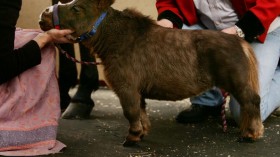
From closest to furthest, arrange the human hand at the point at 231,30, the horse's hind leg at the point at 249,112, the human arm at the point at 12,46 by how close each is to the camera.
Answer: the human arm at the point at 12,46, the horse's hind leg at the point at 249,112, the human hand at the point at 231,30

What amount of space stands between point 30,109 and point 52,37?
1.24 feet

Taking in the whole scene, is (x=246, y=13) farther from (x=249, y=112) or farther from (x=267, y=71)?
(x=249, y=112)

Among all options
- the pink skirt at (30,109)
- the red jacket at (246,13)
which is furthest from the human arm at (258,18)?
the pink skirt at (30,109)

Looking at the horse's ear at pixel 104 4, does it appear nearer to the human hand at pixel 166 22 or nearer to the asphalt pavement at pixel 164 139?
the human hand at pixel 166 22

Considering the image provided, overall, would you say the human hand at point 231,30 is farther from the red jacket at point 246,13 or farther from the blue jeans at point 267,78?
the blue jeans at point 267,78

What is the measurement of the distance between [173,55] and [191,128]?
2.10 feet

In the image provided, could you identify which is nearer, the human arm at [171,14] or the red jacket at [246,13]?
the red jacket at [246,13]

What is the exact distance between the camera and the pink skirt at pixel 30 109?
2256 millimetres

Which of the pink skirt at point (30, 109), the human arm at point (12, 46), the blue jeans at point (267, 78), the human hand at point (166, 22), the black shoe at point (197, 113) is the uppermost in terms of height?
the human arm at point (12, 46)

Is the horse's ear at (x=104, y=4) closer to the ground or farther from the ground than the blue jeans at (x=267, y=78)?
farther from the ground

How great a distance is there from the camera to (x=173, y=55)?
235 centimetres

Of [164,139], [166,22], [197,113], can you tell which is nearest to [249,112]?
[164,139]

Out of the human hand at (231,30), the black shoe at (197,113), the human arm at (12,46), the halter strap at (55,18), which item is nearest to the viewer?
the human arm at (12,46)

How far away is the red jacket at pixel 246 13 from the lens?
8.57ft
